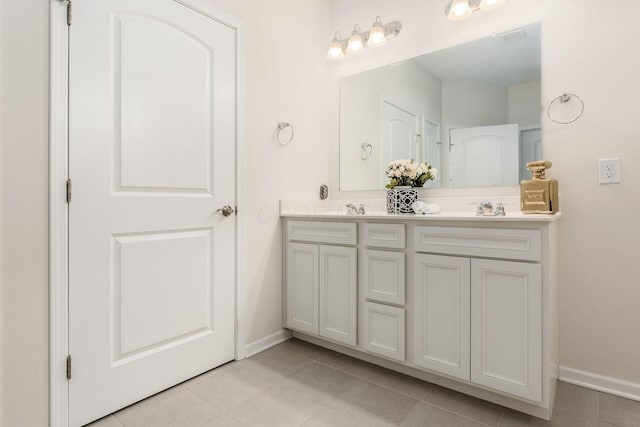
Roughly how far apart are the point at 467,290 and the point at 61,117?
1.90 metres

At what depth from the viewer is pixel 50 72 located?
134 centimetres

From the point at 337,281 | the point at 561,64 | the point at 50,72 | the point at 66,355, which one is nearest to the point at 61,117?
the point at 50,72

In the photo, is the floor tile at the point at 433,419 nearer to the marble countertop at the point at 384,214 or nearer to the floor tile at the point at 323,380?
the floor tile at the point at 323,380

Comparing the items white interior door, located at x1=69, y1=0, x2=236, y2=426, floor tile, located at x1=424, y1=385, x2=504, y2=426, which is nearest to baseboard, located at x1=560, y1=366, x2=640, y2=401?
floor tile, located at x1=424, y1=385, x2=504, y2=426

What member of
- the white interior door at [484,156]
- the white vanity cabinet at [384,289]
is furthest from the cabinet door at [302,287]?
the white interior door at [484,156]

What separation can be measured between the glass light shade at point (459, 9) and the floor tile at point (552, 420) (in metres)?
2.13

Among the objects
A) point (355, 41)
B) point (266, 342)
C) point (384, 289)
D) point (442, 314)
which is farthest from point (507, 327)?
point (355, 41)

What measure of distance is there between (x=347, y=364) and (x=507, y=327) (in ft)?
3.13

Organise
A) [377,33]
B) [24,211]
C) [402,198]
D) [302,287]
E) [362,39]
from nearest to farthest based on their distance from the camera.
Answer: [24,211], [402,198], [302,287], [377,33], [362,39]

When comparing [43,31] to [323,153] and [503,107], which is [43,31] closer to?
[323,153]

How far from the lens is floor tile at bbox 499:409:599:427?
1.43 metres

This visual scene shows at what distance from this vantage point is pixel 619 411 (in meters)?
1.52

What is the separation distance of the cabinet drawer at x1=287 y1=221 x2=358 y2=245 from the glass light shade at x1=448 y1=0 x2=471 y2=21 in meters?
1.38

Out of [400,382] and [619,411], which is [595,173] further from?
[400,382]
